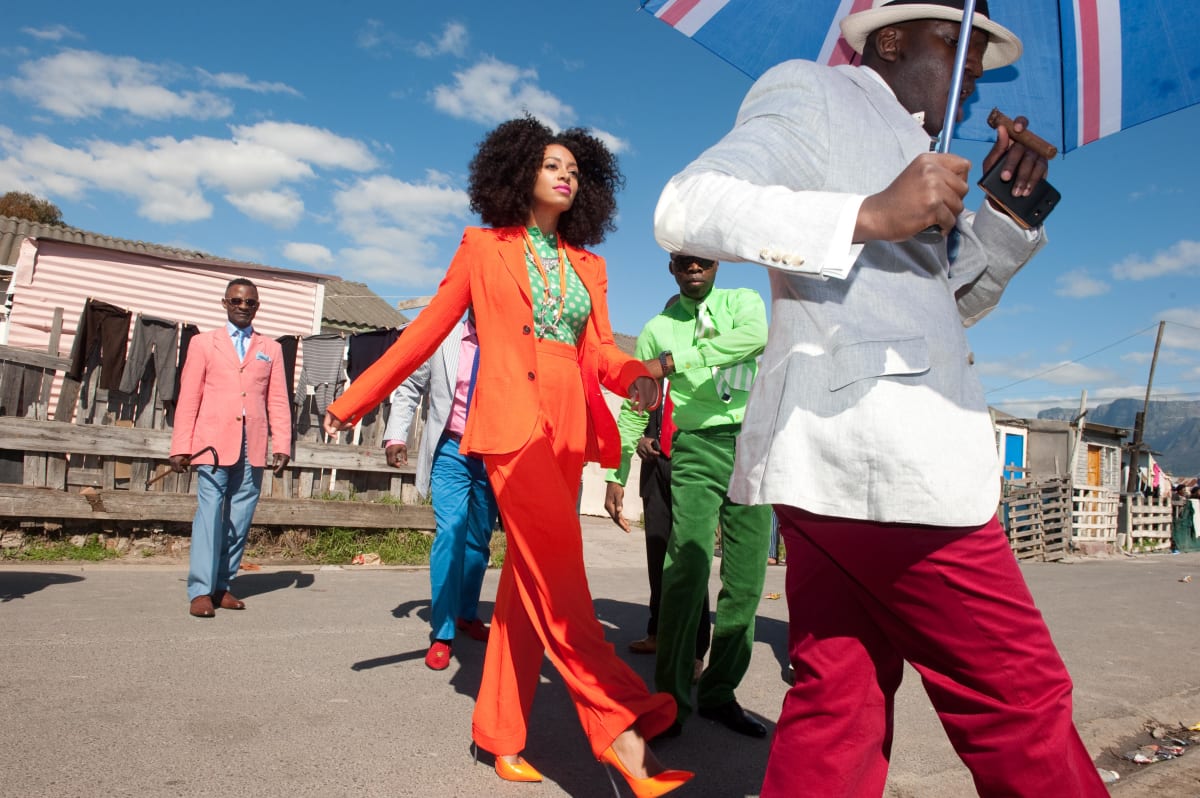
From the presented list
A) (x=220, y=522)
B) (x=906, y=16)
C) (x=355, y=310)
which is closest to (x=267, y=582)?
(x=220, y=522)

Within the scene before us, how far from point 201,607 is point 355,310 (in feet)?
65.6

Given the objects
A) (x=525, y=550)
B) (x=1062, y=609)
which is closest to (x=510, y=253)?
(x=525, y=550)

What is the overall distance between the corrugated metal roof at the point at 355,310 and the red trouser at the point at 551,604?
18045 mm

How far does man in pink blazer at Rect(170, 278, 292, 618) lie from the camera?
5.84 m

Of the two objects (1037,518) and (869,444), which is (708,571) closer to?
(869,444)

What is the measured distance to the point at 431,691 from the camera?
4.13 meters

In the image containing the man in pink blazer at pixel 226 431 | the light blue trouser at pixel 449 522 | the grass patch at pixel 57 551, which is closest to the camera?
the light blue trouser at pixel 449 522

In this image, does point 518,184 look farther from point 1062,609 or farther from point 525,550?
point 1062,609

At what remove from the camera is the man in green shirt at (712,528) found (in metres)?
3.71

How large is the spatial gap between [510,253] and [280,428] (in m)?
4.02

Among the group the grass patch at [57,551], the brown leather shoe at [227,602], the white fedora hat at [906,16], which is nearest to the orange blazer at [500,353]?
the white fedora hat at [906,16]

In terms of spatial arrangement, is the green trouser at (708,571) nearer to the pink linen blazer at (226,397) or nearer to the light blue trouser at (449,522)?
the light blue trouser at (449,522)

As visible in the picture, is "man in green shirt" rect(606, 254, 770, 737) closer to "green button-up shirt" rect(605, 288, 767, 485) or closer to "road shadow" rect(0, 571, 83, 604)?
"green button-up shirt" rect(605, 288, 767, 485)

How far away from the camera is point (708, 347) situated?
4.12m
